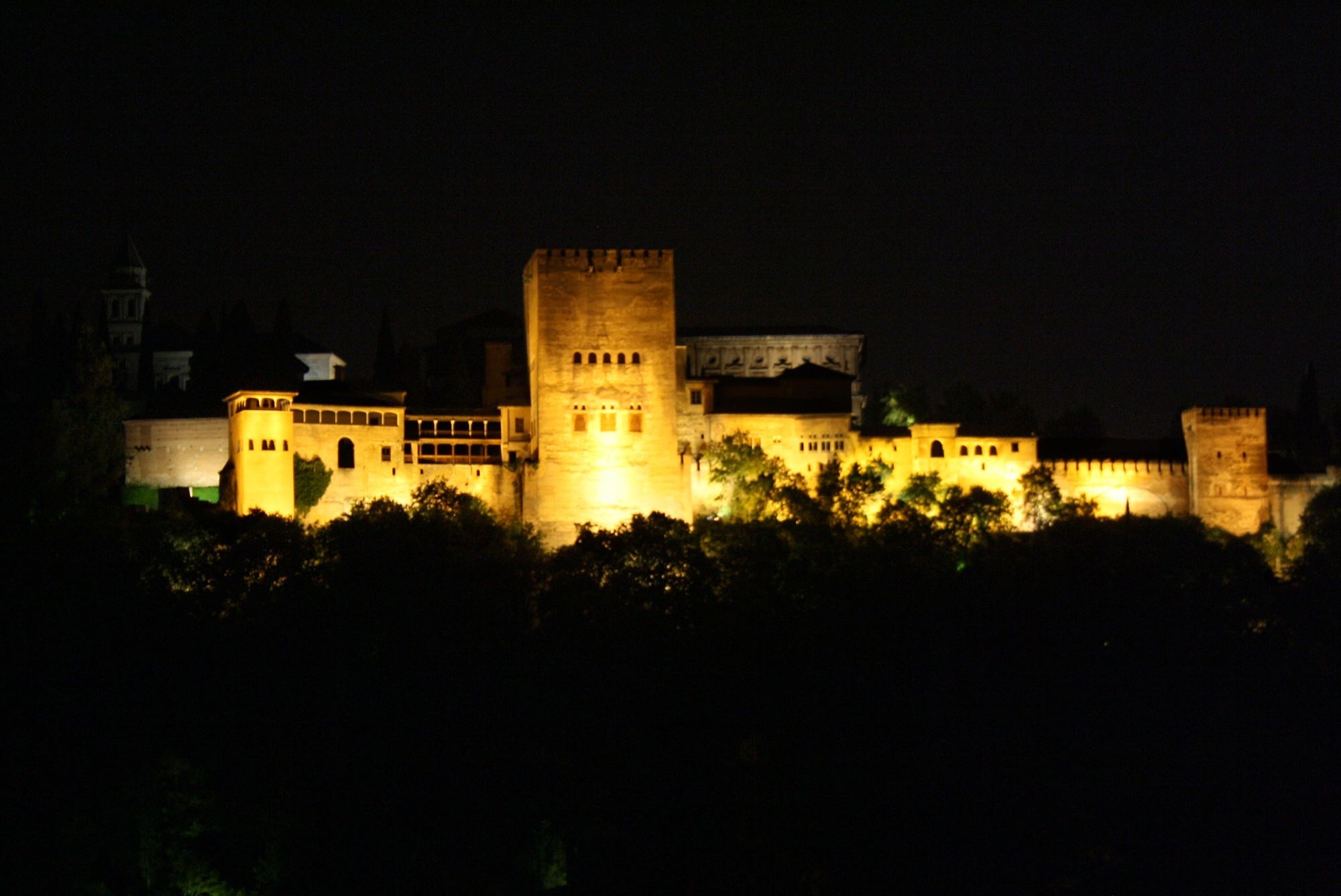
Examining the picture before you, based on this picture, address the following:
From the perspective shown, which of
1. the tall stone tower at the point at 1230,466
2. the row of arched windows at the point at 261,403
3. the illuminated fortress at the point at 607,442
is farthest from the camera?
the tall stone tower at the point at 1230,466

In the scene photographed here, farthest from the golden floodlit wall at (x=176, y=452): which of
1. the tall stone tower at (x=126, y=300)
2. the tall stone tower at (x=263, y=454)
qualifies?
the tall stone tower at (x=126, y=300)

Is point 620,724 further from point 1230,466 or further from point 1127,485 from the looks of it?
point 1230,466

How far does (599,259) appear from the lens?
69438 mm

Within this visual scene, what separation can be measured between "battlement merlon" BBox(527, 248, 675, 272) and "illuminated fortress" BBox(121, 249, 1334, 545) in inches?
1.8

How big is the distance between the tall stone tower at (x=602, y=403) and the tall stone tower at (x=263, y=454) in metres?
7.36

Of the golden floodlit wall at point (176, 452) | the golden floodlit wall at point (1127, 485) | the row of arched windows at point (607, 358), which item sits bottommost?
the golden floodlit wall at point (1127, 485)

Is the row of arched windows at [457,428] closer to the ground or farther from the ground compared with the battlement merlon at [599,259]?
closer to the ground

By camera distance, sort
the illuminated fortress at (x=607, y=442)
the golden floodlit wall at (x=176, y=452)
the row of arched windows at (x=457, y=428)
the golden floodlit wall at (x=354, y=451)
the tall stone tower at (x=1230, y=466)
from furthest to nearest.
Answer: the tall stone tower at (x=1230, y=466)
the golden floodlit wall at (x=176, y=452)
the row of arched windows at (x=457, y=428)
the illuminated fortress at (x=607, y=442)
the golden floodlit wall at (x=354, y=451)

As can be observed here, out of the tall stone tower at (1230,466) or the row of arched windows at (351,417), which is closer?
the row of arched windows at (351,417)

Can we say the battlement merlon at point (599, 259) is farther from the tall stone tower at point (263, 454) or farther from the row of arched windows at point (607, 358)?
the tall stone tower at point (263, 454)

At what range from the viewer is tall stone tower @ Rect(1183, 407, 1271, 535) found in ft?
250

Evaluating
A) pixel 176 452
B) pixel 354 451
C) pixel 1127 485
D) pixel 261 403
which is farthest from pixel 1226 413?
pixel 176 452

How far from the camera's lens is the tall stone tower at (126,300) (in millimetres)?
99000

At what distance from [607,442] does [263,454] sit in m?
10.1
